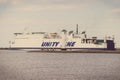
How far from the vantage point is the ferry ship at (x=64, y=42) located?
165 meters

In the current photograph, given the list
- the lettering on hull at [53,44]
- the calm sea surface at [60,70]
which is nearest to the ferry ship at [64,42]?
the lettering on hull at [53,44]

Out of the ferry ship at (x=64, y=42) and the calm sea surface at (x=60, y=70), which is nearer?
the calm sea surface at (x=60, y=70)

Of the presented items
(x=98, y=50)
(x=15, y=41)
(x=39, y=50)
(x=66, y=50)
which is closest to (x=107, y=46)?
(x=98, y=50)

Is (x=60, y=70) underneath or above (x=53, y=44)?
above

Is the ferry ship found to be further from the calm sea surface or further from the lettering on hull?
the calm sea surface

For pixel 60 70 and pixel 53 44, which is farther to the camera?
pixel 53 44

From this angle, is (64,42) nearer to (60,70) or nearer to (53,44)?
(53,44)

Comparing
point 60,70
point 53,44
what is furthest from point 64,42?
point 60,70

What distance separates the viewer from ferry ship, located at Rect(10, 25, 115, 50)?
165 m

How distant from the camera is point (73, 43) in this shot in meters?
167

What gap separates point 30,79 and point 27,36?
129264 mm

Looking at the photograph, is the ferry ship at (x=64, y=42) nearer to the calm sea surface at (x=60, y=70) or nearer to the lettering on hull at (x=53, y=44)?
the lettering on hull at (x=53, y=44)

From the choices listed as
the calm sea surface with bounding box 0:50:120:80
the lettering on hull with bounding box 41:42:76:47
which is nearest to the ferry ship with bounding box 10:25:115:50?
the lettering on hull with bounding box 41:42:76:47

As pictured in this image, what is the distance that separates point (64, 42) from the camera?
166875mm
